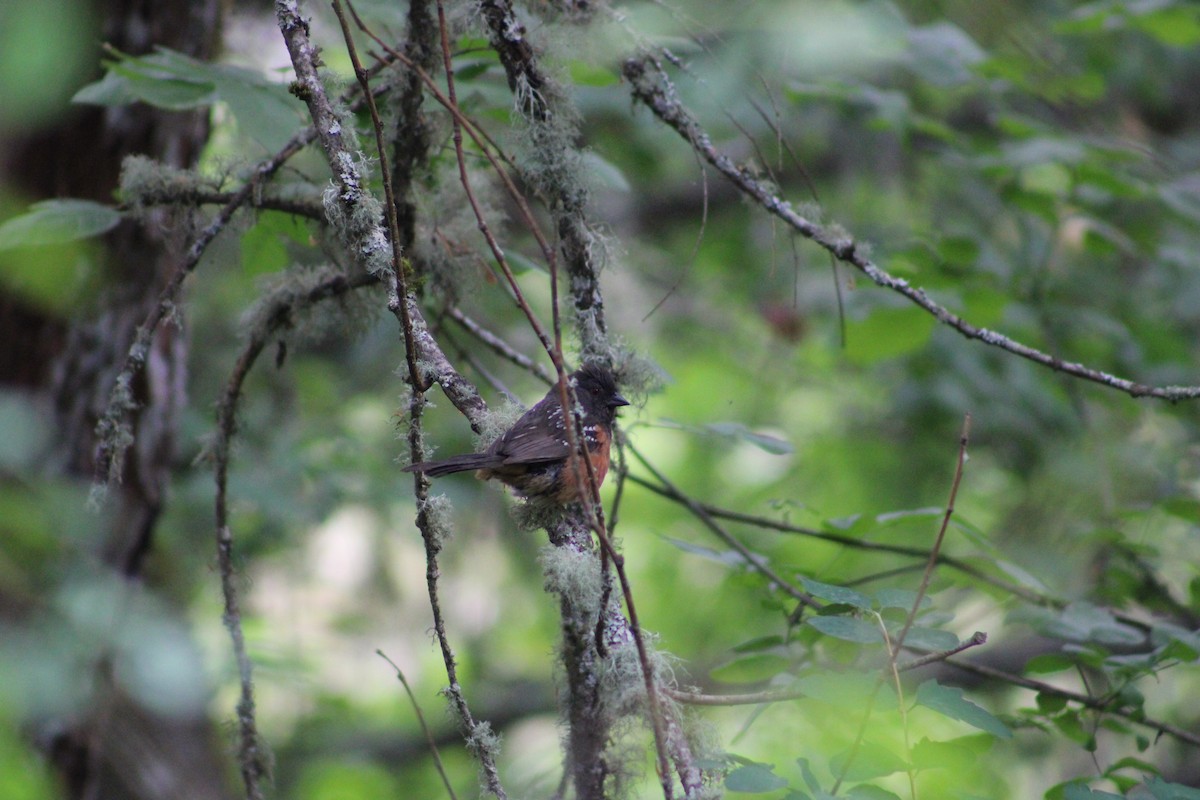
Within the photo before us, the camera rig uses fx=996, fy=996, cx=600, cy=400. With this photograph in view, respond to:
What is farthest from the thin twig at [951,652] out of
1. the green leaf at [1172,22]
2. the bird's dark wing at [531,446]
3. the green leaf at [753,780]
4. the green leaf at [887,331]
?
the green leaf at [1172,22]

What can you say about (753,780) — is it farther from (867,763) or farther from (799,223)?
(799,223)

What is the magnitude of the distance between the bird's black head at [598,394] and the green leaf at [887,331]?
156cm

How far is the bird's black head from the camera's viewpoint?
260cm

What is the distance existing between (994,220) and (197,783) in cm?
563

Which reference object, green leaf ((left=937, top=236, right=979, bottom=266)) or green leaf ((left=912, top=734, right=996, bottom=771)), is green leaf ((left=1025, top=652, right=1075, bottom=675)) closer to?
green leaf ((left=912, top=734, right=996, bottom=771))

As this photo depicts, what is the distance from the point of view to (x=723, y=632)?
693 centimetres

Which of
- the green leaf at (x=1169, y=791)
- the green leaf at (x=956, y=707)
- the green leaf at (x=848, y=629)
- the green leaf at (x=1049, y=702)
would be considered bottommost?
the green leaf at (x=1049, y=702)

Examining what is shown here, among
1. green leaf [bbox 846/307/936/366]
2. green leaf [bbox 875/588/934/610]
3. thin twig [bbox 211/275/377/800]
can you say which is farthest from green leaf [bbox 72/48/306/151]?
green leaf [bbox 846/307/936/366]

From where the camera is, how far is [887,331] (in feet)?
12.9

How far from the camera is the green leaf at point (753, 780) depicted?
1708 millimetres

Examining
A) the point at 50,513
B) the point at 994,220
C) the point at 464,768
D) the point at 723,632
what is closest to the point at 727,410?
the point at 723,632

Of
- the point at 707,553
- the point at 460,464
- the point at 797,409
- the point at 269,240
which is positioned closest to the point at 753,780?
the point at 707,553

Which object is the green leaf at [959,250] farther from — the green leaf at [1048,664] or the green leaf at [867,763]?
the green leaf at [867,763]

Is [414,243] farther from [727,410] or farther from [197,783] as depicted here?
[727,410]
